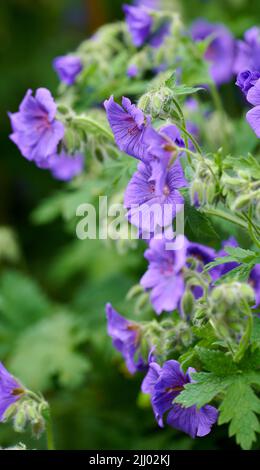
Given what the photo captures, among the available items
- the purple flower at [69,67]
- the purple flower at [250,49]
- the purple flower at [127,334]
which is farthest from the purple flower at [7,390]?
the purple flower at [250,49]

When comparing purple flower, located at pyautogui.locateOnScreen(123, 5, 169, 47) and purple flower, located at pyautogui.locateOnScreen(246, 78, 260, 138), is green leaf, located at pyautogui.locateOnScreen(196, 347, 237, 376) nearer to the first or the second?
purple flower, located at pyautogui.locateOnScreen(246, 78, 260, 138)

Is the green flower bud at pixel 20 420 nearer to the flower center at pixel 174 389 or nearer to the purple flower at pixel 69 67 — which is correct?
the flower center at pixel 174 389

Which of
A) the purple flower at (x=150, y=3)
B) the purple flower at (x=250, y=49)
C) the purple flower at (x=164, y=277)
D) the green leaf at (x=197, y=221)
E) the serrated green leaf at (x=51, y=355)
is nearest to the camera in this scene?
the purple flower at (x=164, y=277)

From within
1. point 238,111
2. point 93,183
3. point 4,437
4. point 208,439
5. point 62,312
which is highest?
point 238,111

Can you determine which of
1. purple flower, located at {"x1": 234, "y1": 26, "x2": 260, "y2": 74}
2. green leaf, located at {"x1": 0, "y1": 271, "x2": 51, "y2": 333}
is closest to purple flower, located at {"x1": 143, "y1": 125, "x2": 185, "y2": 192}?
purple flower, located at {"x1": 234, "y1": 26, "x2": 260, "y2": 74}

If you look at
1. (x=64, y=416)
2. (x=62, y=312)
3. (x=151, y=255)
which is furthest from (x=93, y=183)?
(x=151, y=255)

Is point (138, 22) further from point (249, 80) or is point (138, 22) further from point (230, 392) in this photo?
point (230, 392)

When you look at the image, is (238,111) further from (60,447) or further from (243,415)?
(243,415)
